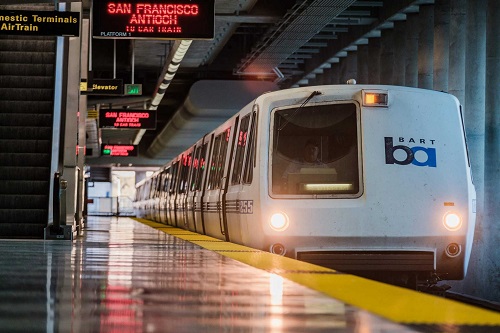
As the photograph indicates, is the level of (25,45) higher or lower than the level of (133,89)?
lower

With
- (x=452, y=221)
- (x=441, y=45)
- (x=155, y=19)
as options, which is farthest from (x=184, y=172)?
(x=452, y=221)

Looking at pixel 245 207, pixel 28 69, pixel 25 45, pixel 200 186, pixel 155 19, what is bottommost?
pixel 245 207

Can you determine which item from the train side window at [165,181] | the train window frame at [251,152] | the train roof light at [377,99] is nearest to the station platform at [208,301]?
the train window frame at [251,152]

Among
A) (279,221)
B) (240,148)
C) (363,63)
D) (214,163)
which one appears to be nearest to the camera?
(279,221)

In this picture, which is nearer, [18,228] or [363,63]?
[18,228]

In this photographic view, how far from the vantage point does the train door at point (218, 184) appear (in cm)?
1291

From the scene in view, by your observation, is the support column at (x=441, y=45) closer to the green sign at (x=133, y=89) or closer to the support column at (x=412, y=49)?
the support column at (x=412, y=49)

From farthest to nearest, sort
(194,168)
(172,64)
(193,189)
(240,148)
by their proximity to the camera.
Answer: (172,64), (194,168), (193,189), (240,148)

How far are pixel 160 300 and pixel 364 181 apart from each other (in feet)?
17.4

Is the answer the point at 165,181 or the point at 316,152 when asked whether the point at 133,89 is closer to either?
the point at 165,181

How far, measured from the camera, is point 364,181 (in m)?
9.46

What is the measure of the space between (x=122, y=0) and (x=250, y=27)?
415 inches

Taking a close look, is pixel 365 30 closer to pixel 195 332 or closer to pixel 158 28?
pixel 158 28

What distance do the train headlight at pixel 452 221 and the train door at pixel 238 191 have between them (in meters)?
2.15
